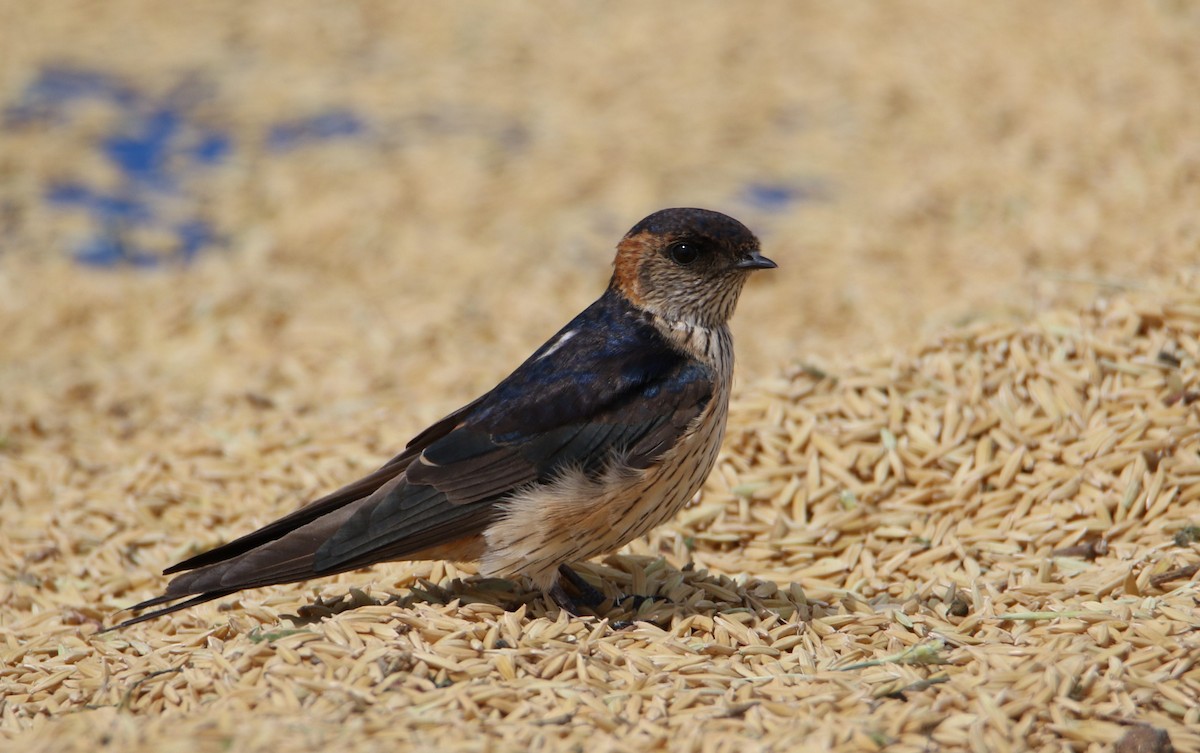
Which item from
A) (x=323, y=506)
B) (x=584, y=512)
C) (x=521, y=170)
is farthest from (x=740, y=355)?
(x=323, y=506)

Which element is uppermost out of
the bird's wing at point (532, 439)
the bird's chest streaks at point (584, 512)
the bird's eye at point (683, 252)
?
the bird's eye at point (683, 252)

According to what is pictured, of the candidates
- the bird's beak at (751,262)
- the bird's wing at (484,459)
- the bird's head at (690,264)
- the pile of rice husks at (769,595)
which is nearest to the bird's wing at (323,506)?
the bird's wing at (484,459)

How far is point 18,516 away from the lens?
559 cm

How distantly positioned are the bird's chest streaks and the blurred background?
2341 millimetres

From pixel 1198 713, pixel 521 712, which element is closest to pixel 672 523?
pixel 521 712

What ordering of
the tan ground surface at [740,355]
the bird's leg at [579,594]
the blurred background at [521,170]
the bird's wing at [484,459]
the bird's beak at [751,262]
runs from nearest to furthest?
the tan ground surface at [740,355], the bird's wing at [484,459], the bird's leg at [579,594], the bird's beak at [751,262], the blurred background at [521,170]

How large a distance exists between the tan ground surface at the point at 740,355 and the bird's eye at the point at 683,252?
41.6 inches

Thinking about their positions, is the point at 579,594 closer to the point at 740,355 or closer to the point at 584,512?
the point at 584,512

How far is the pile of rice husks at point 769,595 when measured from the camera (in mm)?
3391

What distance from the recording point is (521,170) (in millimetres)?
9789

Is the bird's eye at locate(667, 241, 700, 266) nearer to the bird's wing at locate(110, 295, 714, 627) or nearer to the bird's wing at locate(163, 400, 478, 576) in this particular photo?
the bird's wing at locate(110, 295, 714, 627)

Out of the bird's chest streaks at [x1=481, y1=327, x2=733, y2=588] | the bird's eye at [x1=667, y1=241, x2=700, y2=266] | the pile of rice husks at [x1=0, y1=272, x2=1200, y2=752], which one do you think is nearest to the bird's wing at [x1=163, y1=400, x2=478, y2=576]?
the pile of rice husks at [x1=0, y1=272, x2=1200, y2=752]

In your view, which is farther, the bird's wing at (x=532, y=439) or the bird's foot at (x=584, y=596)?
the bird's foot at (x=584, y=596)

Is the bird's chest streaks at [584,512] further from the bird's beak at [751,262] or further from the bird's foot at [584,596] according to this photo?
the bird's beak at [751,262]
